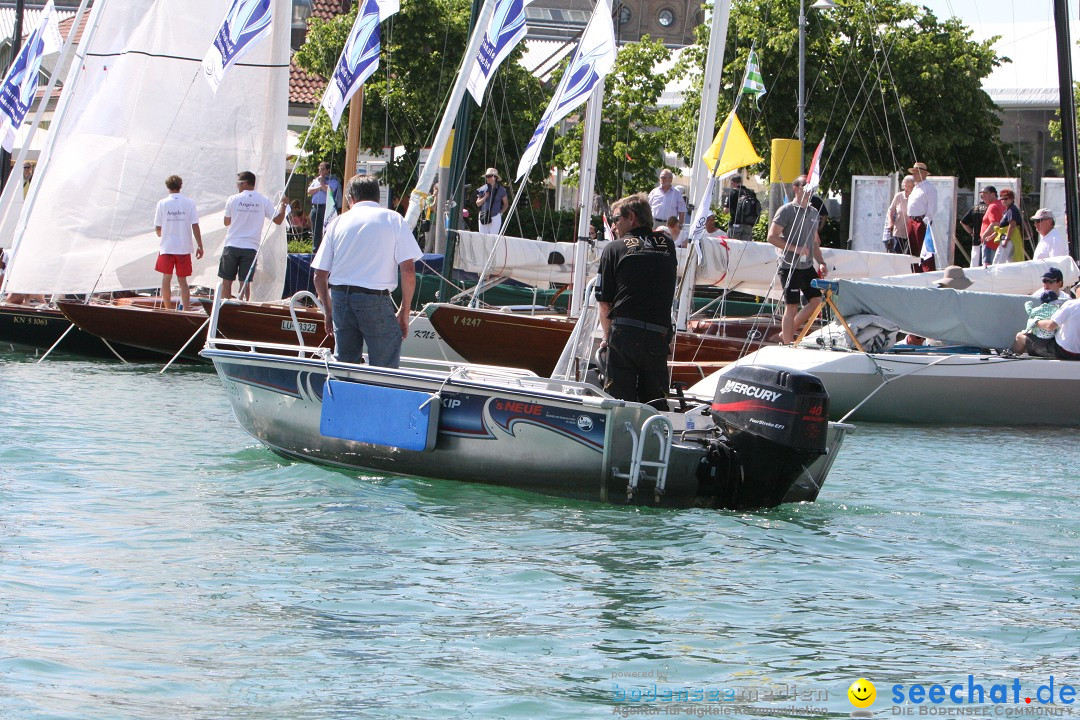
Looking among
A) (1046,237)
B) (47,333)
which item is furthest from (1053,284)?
(47,333)

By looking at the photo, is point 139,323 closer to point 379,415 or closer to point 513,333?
point 513,333

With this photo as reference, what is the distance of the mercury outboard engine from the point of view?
7559 mm

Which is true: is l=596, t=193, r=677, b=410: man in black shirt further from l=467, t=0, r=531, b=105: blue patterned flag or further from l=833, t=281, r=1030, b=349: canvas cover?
l=833, t=281, r=1030, b=349: canvas cover

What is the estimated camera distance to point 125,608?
5.71 meters

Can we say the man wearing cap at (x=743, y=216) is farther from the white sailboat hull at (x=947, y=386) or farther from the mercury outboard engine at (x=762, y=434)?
the mercury outboard engine at (x=762, y=434)

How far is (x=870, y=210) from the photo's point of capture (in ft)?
76.0

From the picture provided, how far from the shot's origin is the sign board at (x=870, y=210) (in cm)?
2306

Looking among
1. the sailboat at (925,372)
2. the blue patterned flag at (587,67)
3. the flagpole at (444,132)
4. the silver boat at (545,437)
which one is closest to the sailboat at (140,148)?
the flagpole at (444,132)

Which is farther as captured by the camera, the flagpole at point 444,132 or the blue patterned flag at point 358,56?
the blue patterned flag at point 358,56

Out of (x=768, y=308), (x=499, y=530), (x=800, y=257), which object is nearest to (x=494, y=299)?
(x=768, y=308)

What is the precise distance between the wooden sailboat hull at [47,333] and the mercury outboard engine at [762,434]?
10.1 meters

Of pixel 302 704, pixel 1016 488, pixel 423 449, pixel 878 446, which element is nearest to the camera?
pixel 302 704

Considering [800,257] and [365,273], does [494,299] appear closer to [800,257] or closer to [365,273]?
[800,257]

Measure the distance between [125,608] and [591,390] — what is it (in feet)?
10.9
